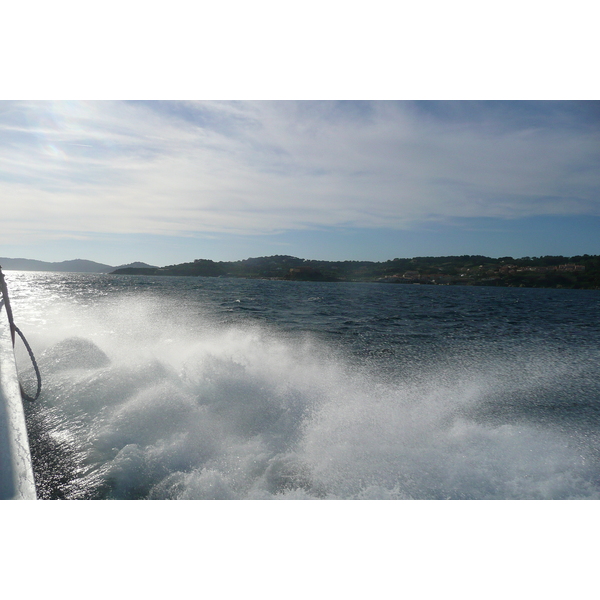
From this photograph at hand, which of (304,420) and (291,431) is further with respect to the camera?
(304,420)

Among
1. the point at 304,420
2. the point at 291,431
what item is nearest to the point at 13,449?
the point at 291,431

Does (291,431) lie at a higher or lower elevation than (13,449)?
lower

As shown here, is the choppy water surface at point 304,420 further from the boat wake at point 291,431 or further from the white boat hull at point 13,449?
the white boat hull at point 13,449

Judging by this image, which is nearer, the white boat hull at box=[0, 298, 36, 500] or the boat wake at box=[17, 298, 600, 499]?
the white boat hull at box=[0, 298, 36, 500]

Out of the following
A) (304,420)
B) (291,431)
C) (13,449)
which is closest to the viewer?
(13,449)

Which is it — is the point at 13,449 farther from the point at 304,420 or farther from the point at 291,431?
the point at 304,420

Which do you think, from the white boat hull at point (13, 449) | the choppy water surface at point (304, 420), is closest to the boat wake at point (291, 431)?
the choppy water surface at point (304, 420)

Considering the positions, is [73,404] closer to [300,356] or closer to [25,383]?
[25,383]

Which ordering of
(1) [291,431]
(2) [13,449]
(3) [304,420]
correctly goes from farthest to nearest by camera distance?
(3) [304,420] < (1) [291,431] < (2) [13,449]

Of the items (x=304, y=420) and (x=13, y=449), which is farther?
(x=304, y=420)

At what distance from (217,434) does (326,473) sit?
1.77 metres

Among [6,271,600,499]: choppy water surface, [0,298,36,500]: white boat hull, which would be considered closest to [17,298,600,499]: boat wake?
[6,271,600,499]: choppy water surface

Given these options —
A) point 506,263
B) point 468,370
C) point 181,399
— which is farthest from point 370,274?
point 181,399

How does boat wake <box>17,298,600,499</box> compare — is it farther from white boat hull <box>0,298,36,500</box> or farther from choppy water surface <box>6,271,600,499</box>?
white boat hull <box>0,298,36,500</box>
